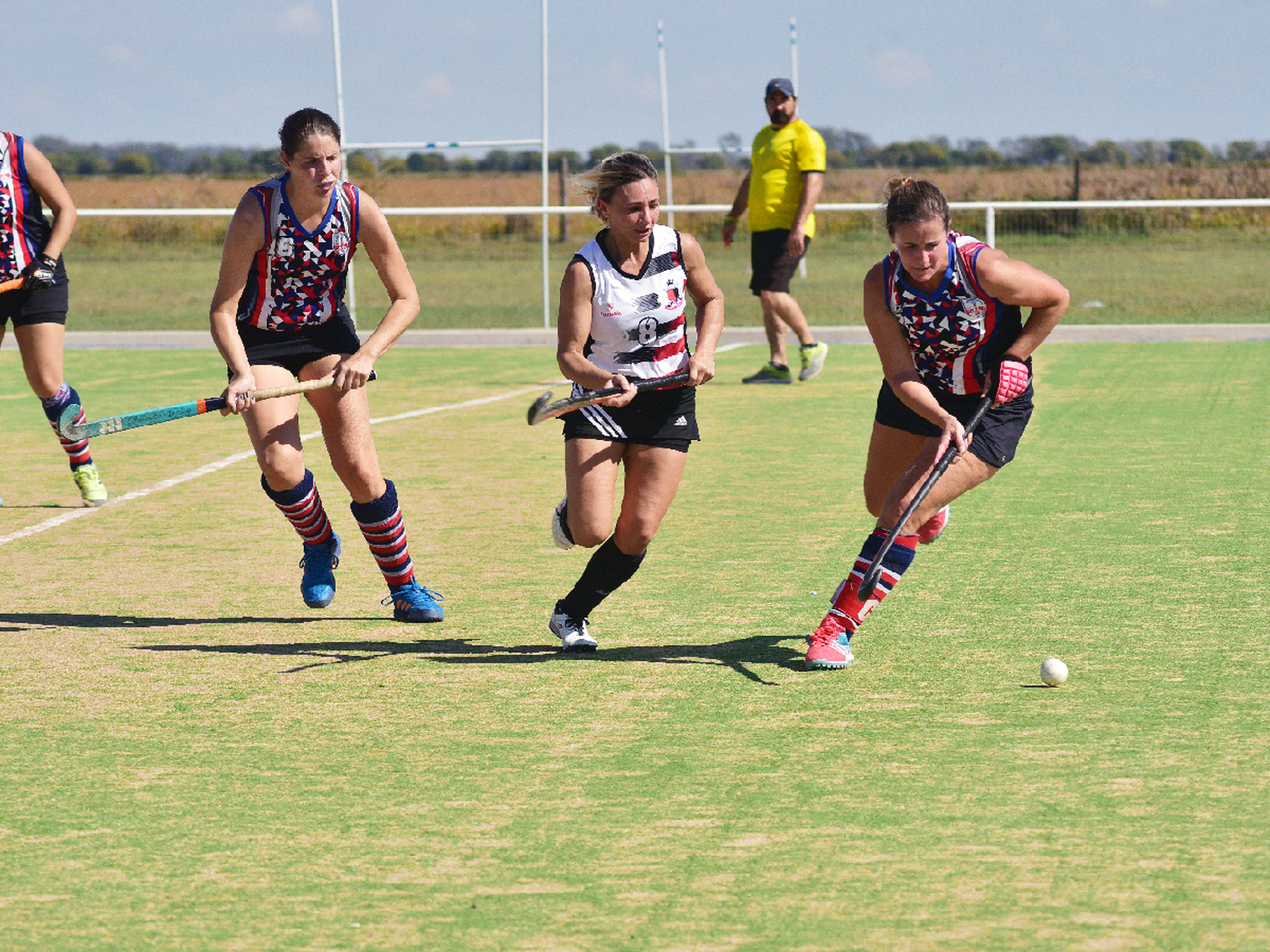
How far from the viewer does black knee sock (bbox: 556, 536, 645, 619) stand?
5.48 metres

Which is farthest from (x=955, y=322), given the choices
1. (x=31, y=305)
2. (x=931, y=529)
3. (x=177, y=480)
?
(x=177, y=480)

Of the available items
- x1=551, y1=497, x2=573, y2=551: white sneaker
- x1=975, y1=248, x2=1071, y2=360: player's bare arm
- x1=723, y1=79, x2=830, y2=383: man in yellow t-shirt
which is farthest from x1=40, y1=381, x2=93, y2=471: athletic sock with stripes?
x1=723, y1=79, x2=830, y2=383: man in yellow t-shirt

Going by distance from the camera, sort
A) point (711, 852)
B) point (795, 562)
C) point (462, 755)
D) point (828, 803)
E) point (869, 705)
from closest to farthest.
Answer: point (711, 852) < point (828, 803) < point (462, 755) < point (869, 705) < point (795, 562)

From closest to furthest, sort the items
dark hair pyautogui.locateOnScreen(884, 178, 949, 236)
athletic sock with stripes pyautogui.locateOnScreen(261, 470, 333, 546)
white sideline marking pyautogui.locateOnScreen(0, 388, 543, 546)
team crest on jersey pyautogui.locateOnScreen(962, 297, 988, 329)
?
dark hair pyautogui.locateOnScreen(884, 178, 949, 236) < team crest on jersey pyautogui.locateOnScreen(962, 297, 988, 329) < athletic sock with stripes pyautogui.locateOnScreen(261, 470, 333, 546) < white sideline marking pyautogui.locateOnScreen(0, 388, 543, 546)

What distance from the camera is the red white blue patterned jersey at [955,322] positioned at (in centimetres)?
519

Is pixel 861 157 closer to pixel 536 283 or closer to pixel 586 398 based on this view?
pixel 536 283

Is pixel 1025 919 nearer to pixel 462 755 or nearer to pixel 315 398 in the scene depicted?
pixel 462 755

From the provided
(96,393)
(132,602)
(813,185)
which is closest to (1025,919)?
(132,602)

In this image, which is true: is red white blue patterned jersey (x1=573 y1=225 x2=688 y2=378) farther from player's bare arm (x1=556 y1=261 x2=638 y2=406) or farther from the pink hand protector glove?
the pink hand protector glove

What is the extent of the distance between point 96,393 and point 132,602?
7487 millimetres

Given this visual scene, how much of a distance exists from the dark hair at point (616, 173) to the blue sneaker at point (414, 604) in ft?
4.99

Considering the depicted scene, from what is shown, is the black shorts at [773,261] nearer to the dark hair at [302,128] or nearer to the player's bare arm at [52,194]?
the player's bare arm at [52,194]

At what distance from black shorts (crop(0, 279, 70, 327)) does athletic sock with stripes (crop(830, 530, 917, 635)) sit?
4.44m

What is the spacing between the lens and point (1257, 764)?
13.4 ft
